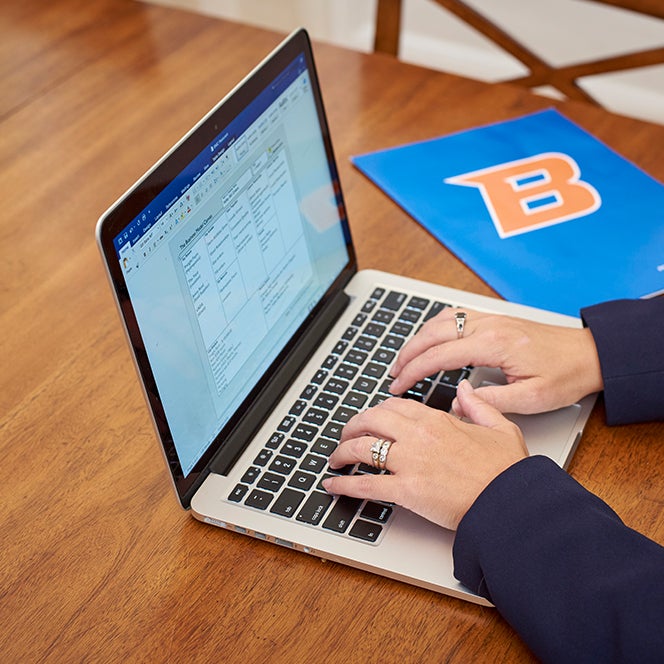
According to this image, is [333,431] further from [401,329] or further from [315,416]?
[401,329]

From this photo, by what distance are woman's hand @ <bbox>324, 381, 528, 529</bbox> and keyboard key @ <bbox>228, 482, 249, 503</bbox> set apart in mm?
83

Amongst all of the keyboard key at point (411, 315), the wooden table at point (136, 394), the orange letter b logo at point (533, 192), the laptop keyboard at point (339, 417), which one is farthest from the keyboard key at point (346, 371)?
the orange letter b logo at point (533, 192)

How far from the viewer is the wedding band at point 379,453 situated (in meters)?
0.87

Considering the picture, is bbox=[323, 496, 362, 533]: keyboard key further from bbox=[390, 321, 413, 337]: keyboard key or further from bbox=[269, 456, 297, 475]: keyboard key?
bbox=[390, 321, 413, 337]: keyboard key

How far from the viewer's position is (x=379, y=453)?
87 centimetres

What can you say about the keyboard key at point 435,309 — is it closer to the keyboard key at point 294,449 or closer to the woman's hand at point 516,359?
the woman's hand at point 516,359

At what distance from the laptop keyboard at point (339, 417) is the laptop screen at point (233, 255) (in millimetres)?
54

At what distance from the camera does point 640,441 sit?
0.97 meters

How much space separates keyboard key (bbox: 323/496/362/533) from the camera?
2.82ft

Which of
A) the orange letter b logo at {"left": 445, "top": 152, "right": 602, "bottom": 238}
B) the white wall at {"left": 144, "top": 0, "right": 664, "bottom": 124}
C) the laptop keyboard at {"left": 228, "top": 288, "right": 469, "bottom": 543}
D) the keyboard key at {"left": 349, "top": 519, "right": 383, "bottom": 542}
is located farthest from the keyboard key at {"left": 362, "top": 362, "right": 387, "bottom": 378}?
the white wall at {"left": 144, "top": 0, "right": 664, "bottom": 124}

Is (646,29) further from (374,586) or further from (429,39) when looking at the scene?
(374,586)

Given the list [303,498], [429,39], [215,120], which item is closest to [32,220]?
[215,120]

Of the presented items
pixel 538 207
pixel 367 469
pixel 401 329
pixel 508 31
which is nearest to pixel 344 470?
pixel 367 469

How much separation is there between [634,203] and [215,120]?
641mm
